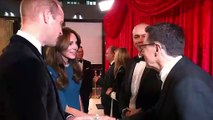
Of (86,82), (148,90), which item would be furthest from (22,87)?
(86,82)

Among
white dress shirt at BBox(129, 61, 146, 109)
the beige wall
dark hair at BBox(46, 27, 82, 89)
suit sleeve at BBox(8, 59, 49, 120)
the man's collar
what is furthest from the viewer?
the beige wall

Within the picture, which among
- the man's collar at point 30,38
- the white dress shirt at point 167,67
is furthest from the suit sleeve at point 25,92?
the white dress shirt at point 167,67

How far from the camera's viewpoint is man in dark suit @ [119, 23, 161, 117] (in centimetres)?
241

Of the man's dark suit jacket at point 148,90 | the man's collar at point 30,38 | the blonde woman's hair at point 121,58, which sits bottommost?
the man's dark suit jacket at point 148,90

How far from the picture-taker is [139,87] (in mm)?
2504

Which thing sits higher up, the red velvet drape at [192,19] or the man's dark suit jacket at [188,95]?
the red velvet drape at [192,19]

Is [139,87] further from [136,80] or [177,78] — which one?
[177,78]

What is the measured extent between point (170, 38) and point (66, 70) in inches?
35.5

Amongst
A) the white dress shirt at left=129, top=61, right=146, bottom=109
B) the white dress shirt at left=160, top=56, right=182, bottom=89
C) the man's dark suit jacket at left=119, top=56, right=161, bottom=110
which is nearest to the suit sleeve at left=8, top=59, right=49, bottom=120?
the white dress shirt at left=160, top=56, right=182, bottom=89

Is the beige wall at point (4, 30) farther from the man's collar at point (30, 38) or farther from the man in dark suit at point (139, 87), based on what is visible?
the man's collar at point (30, 38)

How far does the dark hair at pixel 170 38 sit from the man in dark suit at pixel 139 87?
1.70 feet

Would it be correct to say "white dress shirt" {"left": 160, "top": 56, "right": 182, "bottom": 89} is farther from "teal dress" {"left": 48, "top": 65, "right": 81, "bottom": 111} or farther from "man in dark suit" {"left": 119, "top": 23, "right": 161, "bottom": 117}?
"teal dress" {"left": 48, "top": 65, "right": 81, "bottom": 111}

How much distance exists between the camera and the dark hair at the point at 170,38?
166 cm

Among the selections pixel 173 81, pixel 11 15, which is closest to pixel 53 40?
pixel 173 81
